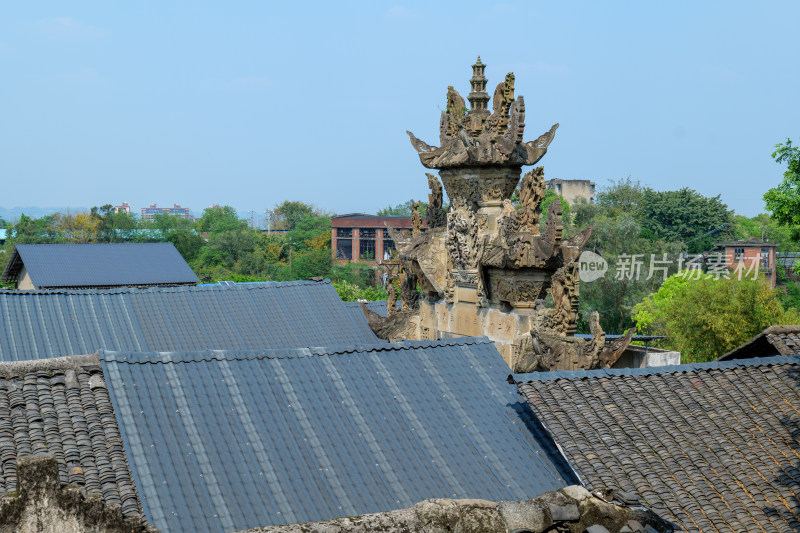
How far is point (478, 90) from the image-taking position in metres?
15.9

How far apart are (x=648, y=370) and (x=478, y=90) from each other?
704cm

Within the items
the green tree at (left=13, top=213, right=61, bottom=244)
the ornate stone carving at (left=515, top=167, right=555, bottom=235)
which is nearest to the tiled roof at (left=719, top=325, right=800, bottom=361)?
the ornate stone carving at (left=515, top=167, right=555, bottom=235)

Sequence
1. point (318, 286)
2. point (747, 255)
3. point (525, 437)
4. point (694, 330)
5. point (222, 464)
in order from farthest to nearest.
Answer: point (747, 255) < point (694, 330) < point (318, 286) < point (525, 437) < point (222, 464)

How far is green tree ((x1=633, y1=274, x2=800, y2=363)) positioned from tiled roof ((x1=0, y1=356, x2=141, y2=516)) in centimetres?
2545

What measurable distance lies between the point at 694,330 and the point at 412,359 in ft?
74.2

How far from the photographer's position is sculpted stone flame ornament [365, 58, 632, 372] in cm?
1370

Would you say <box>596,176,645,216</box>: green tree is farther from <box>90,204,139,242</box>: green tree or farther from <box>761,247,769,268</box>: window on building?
<box>90,204,139,242</box>: green tree

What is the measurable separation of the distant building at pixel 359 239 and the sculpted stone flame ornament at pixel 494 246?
50783 mm

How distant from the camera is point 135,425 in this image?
847 centimetres

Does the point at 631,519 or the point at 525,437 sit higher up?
the point at 631,519

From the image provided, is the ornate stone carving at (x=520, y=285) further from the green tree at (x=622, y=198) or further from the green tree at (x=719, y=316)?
the green tree at (x=622, y=198)

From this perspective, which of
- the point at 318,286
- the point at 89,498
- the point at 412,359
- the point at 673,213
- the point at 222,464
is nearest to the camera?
the point at 89,498

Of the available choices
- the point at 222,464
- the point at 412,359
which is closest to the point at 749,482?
the point at 412,359

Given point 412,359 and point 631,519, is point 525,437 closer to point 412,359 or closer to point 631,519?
point 412,359
